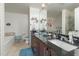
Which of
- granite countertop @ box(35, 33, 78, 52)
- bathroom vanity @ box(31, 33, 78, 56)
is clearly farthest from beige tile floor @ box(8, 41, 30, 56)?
granite countertop @ box(35, 33, 78, 52)

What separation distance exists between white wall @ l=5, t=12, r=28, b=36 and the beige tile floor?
0.18 meters

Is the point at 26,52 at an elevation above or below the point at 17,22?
below

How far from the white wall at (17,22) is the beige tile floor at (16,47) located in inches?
7.0

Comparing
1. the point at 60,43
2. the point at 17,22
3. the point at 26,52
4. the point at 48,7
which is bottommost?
the point at 26,52

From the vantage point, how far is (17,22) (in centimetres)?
197

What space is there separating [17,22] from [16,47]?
41 centimetres

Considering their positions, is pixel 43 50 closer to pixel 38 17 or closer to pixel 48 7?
pixel 38 17

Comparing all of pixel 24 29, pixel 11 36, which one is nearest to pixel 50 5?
pixel 24 29

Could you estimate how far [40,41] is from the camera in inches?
80.0

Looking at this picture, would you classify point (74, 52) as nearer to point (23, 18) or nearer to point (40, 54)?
point (40, 54)

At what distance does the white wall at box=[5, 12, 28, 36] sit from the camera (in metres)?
1.90

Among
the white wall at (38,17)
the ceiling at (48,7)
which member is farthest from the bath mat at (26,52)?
the ceiling at (48,7)

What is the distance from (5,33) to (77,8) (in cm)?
120

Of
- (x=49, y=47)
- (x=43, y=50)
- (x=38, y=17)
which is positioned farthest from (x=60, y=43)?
Answer: (x=38, y=17)
